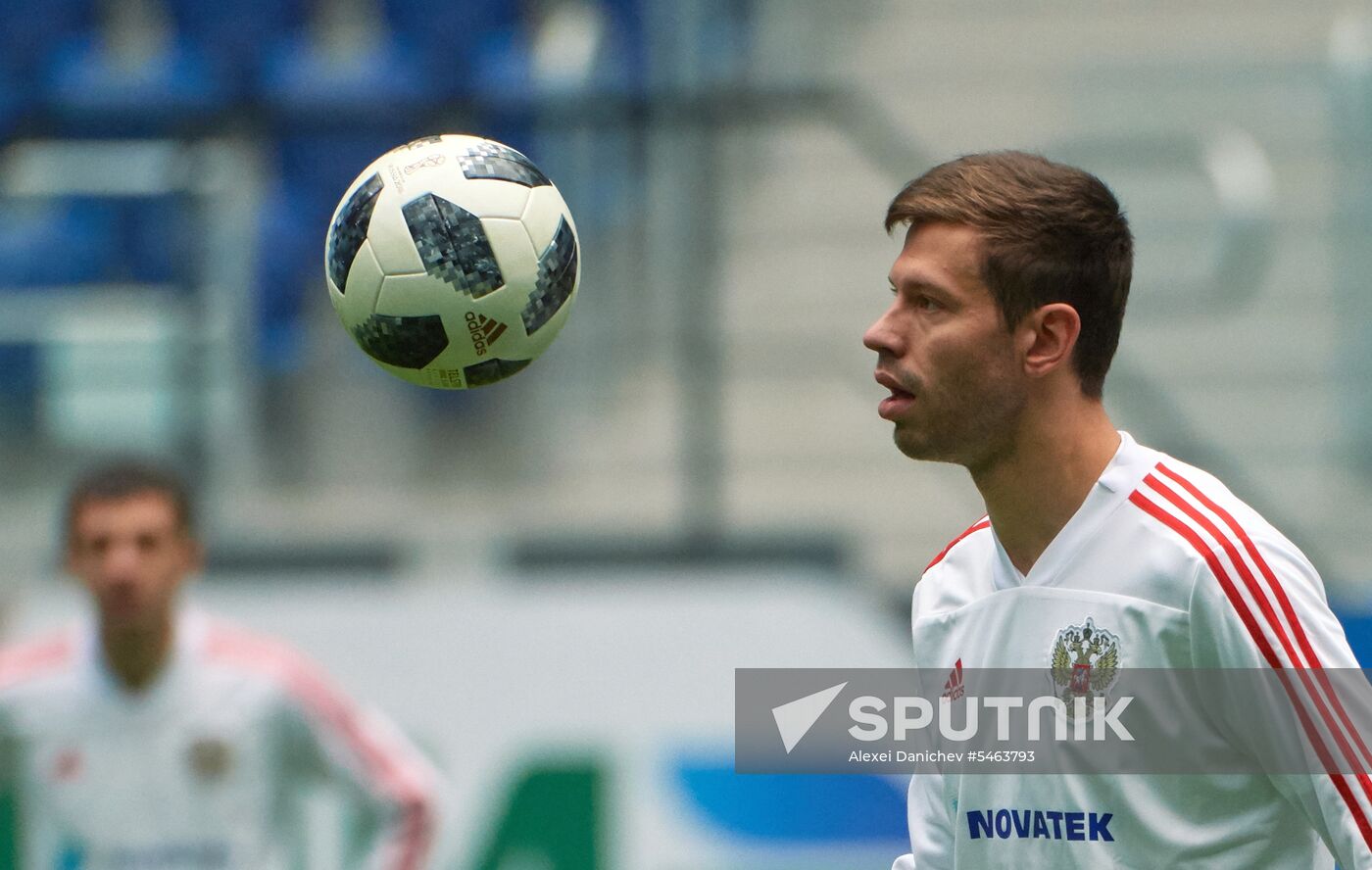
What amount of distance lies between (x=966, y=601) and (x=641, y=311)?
145 inches

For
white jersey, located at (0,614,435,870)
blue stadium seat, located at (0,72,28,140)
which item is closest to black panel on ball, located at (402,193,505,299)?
white jersey, located at (0,614,435,870)

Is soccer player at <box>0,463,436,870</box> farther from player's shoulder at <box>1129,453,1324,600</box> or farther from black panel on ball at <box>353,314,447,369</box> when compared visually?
player's shoulder at <box>1129,453,1324,600</box>

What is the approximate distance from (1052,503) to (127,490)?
123 inches

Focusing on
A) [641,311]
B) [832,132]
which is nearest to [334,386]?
[641,311]

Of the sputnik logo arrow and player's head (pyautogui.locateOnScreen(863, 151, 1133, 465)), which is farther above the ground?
player's head (pyautogui.locateOnScreen(863, 151, 1133, 465))

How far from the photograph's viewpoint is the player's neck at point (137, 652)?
5.19 meters

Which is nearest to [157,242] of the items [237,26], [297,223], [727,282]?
[297,223]

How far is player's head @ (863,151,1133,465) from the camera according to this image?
9.07 feet

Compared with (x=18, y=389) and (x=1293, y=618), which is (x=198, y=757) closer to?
(x=18, y=389)

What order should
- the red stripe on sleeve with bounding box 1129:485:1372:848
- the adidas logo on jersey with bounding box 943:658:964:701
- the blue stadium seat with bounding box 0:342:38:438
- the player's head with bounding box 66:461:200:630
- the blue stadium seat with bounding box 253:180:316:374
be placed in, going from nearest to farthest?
1. the red stripe on sleeve with bounding box 1129:485:1372:848
2. the adidas logo on jersey with bounding box 943:658:964:701
3. the player's head with bounding box 66:461:200:630
4. the blue stadium seat with bounding box 0:342:38:438
5. the blue stadium seat with bounding box 253:180:316:374

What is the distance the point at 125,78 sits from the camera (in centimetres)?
851

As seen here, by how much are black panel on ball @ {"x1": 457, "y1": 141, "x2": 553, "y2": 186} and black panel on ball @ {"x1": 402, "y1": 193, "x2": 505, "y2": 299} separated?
9 cm

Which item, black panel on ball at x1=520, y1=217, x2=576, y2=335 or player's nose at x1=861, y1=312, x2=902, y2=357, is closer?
player's nose at x1=861, y1=312, x2=902, y2=357

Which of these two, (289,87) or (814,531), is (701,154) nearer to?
(814,531)
